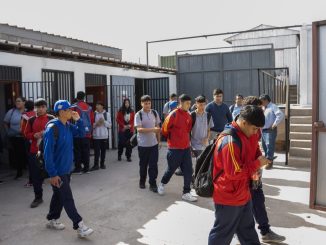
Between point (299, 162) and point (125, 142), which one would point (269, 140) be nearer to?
point (299, 162)

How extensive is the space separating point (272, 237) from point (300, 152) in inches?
179

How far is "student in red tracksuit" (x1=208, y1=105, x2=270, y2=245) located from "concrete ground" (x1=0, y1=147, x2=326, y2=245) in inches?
47.2

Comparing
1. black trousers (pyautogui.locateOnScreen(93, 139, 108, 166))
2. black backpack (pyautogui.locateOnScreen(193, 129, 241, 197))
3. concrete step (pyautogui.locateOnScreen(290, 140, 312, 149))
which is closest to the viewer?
black backpack (pyautogui.locateOnScreen(193, 129, 241, 197))

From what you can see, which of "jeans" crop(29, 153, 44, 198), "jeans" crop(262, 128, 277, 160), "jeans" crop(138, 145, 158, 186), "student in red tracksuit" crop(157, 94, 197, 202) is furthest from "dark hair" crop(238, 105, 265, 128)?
"jeans" crop(262, 128, 277, 160)

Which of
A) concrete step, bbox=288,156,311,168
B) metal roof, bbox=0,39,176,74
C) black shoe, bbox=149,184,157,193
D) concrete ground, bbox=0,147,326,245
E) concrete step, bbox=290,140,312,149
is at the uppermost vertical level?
metal roof, bbox=0,39,176,74

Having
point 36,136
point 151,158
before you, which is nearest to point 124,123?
point 151,158

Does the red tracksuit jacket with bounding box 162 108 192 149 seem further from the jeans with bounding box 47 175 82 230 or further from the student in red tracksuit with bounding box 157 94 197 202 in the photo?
the jeans with bounding box 47 175 82 230

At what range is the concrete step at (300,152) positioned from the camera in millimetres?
7882

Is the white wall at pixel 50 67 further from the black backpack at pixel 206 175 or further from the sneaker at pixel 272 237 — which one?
the sneaker at pixel 272 237

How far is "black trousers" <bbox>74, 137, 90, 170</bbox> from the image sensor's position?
7750 millimetres

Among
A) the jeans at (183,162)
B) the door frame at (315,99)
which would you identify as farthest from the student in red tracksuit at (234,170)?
the jeans at (183,162)

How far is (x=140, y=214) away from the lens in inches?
196

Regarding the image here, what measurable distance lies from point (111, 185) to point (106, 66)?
17.6 feet

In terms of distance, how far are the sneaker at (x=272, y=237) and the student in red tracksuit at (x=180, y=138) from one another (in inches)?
A: 66.3
